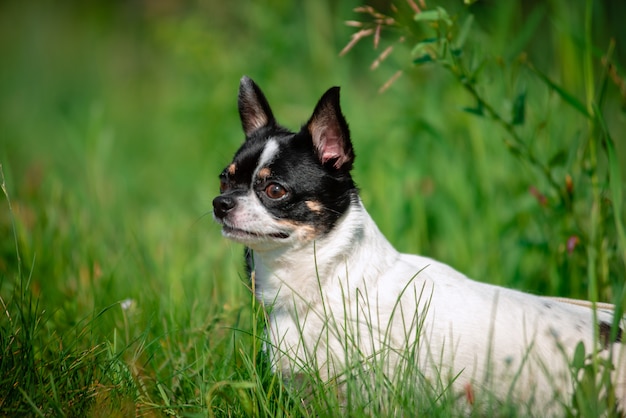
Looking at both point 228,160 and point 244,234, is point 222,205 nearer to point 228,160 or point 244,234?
point 244,234

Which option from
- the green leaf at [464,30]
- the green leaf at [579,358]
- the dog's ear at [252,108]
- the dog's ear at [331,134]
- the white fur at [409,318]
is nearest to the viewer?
the green leaf at [579,358]

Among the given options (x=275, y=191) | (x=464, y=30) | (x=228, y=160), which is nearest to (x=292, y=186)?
(x=275, y=191)

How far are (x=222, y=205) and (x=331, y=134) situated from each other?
509mm

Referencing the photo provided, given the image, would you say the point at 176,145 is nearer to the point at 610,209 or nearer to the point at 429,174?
the point at 429,174

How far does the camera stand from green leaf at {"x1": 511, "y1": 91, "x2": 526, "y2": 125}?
121 inches

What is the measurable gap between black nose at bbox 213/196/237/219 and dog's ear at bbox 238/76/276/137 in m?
Answer: 0.51

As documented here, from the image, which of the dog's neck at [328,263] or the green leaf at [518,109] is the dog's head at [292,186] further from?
the green leaf at [518,109]

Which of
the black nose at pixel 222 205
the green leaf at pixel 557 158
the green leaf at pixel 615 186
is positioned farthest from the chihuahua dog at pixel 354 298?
the green leaf at pixel 557 158

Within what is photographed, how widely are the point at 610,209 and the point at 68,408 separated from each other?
8.31ft

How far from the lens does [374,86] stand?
636 cm

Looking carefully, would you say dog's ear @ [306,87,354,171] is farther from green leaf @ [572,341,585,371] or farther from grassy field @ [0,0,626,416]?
green leaf @ [572,341,585,371]

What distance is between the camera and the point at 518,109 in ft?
10.1

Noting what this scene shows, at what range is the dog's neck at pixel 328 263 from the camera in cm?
263

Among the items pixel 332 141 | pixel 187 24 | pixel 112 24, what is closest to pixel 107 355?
pixel 332 141
